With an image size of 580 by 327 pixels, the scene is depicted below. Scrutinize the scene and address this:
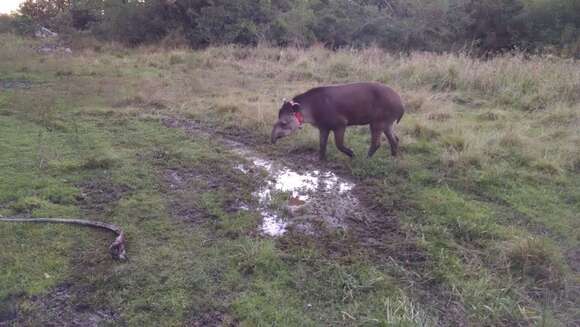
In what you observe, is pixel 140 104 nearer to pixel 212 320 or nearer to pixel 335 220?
pixel 335 220

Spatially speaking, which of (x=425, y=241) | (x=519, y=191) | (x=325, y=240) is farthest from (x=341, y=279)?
(x=519, y=191)

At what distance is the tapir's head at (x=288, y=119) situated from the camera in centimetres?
645

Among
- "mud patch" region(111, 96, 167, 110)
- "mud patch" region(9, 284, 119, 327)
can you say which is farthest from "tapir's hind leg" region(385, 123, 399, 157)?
"mud patch" region(111, 96, 167, 110)

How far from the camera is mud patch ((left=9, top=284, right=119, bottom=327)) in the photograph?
3414mm

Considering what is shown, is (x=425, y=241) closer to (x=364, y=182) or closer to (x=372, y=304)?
(x=372, y=304)

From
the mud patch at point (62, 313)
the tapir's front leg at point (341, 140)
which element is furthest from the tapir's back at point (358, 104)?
the mud patch at point (62, 313)

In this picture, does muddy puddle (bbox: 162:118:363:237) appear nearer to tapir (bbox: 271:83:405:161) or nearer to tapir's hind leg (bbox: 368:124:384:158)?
tapir (bbox: 271:83:405:161)

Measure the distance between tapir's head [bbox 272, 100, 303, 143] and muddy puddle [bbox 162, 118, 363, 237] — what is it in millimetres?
441

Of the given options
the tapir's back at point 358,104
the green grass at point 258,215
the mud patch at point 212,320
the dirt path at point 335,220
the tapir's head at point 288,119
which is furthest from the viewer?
the tapir's head at point 288,119

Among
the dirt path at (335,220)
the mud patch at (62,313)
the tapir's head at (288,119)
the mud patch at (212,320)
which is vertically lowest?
the dirt path at (335,220)

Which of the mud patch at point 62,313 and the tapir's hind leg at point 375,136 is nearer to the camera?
the mud patch at point 62,313

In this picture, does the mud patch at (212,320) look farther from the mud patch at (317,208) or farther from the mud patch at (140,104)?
the mud patch at (140,104)

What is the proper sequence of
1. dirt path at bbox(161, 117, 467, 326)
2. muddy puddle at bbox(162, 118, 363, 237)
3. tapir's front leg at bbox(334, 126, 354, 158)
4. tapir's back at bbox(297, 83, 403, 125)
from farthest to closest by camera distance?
tapir's front leg at bbox(334, 126, 354, 158) → tapir's back at bbox(297, 83, 403, 125) → muddy puddle at bbox(162, 118, 363, 237) → dirt path at bbox(161, 117, 467, 326)

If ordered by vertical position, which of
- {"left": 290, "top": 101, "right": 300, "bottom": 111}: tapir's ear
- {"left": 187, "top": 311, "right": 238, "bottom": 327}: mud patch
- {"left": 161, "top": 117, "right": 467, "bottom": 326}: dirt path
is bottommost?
{"left": 161, "top": 117, "right": 467, "bottom": 326}: dirt path
